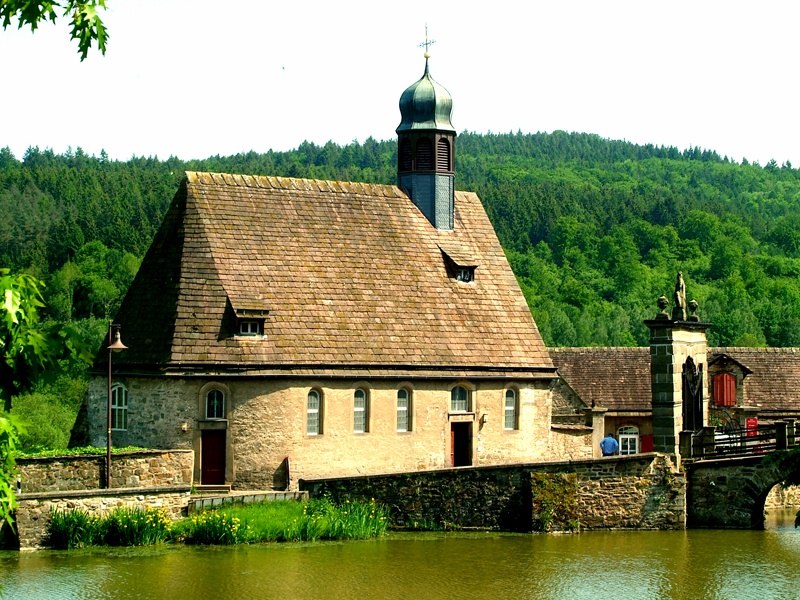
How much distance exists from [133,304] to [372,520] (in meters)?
9.22

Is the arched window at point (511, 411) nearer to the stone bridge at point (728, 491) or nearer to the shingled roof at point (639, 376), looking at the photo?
the stone bridge at point (728, 491)

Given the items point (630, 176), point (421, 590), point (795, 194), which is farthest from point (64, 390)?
point (795, 194)

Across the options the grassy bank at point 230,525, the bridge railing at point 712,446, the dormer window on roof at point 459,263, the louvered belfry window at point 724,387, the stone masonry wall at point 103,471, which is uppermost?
the dormer window on roof at point 459,263

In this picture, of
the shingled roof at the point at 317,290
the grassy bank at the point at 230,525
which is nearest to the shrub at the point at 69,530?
the grassy bank at the point at 230,525

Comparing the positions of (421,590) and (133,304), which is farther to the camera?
(133,304)

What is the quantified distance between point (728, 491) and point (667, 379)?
3477 mm

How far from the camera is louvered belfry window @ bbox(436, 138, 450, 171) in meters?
43.1

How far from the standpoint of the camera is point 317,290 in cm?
3862

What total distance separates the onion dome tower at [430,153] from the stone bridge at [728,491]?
462 inches

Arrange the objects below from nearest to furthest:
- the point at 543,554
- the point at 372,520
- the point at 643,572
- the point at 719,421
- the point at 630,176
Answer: the point at 643,572 → the point at 543,554 → the point at 372,520 → the point at 719,421 → the point at 630,176

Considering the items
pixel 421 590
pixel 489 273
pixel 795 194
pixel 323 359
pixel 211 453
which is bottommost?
pixel 421 590

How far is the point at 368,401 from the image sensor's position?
125 feet

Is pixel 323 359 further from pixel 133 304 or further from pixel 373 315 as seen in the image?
pixel 133 304

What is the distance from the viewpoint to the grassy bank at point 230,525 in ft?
100
